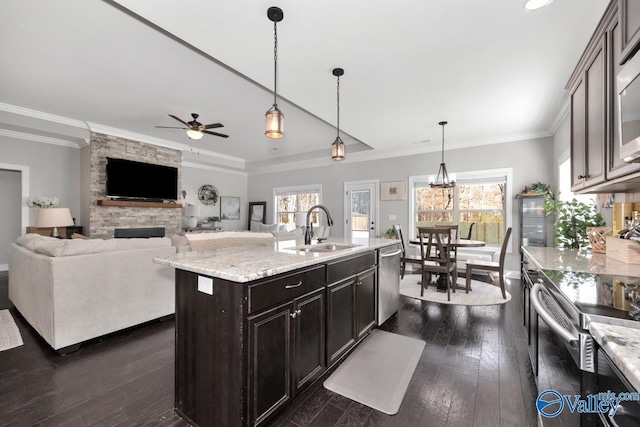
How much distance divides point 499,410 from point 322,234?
232 centimetres

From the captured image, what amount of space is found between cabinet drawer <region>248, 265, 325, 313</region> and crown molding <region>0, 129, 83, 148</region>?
20.9 feet

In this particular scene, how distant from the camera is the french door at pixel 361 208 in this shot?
6609 mm

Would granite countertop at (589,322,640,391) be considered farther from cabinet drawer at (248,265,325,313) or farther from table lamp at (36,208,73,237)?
table lamp at (36,208,73,237)

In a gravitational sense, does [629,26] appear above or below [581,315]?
above

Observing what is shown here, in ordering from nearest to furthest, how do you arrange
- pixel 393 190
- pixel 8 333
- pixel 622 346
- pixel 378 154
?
pixel 622 346 → pixel 8 333 → pixel 393 190 → pixel 378 154

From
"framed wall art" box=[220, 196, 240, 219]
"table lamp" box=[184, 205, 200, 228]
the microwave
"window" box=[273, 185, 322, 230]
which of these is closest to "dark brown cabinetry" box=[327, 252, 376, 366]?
the microwave

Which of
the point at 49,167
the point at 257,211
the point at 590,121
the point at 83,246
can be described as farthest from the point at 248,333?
the point at 257,211

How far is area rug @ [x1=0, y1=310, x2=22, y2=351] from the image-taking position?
95.3 inches

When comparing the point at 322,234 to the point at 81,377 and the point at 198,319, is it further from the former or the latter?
the point at 81,377

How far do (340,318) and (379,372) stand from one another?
0.51 m

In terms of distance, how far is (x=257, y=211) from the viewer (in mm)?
8641

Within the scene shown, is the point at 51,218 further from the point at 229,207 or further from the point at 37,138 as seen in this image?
the point at 229,207

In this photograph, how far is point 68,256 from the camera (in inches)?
91.0

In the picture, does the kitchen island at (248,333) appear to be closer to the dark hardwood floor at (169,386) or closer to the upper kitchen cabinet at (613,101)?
the dark hardwood floor at (169,386)
